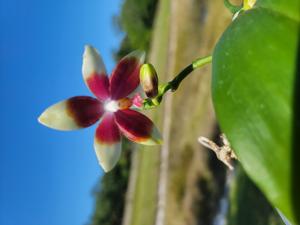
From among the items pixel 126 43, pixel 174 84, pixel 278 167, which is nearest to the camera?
pixel 278 167

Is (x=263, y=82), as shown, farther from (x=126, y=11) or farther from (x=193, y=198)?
(x=126, y=11)

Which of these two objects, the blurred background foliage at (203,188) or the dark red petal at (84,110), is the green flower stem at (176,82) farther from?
the blurred background foliage at (203,188)

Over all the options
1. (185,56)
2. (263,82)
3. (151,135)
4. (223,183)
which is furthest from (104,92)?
(185,56)

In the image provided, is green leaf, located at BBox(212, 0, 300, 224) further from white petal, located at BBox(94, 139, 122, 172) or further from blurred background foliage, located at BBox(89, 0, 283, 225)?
blurred background foliage, located at BBox(89, 0, 283, 225)

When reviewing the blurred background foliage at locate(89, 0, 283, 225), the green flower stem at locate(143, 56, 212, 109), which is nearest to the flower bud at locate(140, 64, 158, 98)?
the green flower stem at locate(143, 56, 212, 109)

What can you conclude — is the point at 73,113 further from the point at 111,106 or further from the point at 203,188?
the point at 203,188

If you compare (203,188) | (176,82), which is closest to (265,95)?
(176,82)
